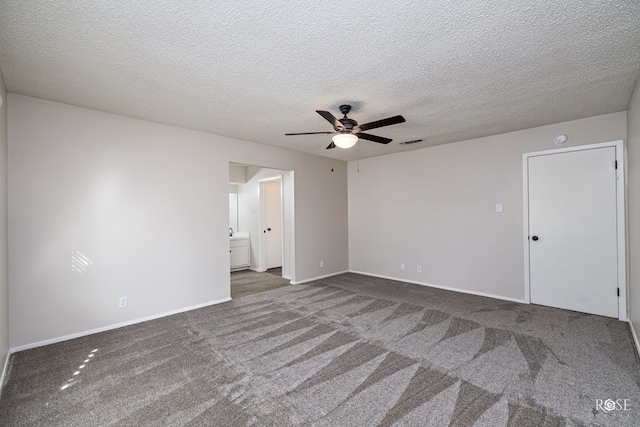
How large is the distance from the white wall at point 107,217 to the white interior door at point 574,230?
168 inches

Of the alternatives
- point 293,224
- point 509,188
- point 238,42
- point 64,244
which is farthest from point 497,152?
point 64,244

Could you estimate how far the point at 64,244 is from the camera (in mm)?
3010

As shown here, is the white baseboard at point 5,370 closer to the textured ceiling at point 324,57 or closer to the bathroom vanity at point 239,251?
the textured ceiling at point 324,57

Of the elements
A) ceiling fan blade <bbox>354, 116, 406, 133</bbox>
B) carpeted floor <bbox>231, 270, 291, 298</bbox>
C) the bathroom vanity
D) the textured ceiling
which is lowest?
carpeted floor <bbox>231, 270, 291, 298</bbox>

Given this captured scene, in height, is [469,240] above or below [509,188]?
below

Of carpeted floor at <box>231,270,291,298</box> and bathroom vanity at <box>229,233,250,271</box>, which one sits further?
bathroom vanity at <box>229,233,250,271</box>

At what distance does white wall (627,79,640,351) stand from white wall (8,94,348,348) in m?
4.51

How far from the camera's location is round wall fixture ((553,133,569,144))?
3749 millimetres

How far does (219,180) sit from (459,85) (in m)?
3.26

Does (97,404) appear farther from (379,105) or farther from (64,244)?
(379,105)

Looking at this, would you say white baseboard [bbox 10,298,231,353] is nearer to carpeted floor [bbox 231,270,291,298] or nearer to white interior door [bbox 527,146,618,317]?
carpeted floor [bbox 231,270,291,298]

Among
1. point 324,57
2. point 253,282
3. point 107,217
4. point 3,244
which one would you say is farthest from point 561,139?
point 3,244

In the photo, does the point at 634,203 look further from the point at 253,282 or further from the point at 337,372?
the point at 253,282

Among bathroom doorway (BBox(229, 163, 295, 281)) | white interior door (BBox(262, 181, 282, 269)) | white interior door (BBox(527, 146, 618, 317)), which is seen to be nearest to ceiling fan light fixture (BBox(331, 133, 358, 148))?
white interior door (BBox(527, 146, 618, 317))
